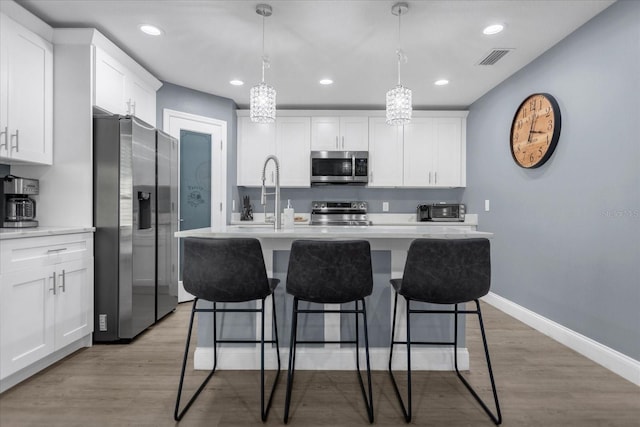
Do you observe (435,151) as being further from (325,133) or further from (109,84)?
(109,84)

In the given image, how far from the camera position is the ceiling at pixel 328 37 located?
2396 millimetres

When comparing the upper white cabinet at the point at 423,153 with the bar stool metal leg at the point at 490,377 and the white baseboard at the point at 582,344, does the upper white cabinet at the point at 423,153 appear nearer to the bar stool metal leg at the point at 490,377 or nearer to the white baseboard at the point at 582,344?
the white baseboard at the point at 582,344

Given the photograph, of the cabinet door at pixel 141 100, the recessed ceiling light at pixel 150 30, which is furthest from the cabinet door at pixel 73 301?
the recessed ceiling light at pixel 150 30

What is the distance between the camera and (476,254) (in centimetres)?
172

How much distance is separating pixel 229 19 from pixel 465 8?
5.59ft

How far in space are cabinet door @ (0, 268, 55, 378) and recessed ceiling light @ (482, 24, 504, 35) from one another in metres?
3.59

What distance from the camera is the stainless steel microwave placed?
4.56m

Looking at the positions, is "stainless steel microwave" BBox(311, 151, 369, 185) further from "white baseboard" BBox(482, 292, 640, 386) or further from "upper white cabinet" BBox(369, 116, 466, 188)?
"white baseboard" BBox(482, 292, 640, 386)

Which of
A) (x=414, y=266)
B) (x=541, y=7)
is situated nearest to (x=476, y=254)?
(x=414, y=266)

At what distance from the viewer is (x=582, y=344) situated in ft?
8.27

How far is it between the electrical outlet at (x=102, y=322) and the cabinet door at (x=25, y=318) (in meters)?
0.41

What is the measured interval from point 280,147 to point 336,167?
32.5 inches

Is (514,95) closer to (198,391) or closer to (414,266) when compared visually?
(414,266)

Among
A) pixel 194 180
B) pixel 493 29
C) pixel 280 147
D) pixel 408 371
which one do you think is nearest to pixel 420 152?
pixel 280 147
